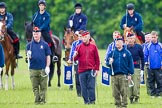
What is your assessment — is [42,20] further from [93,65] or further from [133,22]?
[93,65]

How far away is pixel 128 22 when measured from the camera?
1172 inches

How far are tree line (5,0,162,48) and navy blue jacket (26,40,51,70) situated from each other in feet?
183

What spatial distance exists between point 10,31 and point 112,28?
49.8 m

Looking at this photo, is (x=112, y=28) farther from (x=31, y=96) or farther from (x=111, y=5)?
(x=31, y=96)

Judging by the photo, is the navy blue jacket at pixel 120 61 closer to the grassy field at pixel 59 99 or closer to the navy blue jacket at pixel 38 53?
the grassy field at pixel 59 99

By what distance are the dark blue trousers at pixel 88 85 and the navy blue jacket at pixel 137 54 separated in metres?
1.88

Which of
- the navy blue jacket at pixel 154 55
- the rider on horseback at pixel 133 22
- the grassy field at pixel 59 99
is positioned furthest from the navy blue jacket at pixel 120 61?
the rider on horseback at pixel 133 22

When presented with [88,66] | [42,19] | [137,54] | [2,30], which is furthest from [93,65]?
[42,19]

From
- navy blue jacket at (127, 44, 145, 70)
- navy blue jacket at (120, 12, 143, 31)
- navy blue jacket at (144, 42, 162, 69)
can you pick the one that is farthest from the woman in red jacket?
navy blue jacket at (120, 12, 143, 31)

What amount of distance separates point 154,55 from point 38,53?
17.5 feet

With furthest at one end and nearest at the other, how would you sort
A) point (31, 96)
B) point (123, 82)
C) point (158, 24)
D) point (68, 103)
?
point (158, 24)
point (31, 96)
point (68, 103)
point (123, 82)

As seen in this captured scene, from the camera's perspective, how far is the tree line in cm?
7938

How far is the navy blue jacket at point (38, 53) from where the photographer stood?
2292cm

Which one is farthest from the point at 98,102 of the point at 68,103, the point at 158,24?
the point at 158,24
